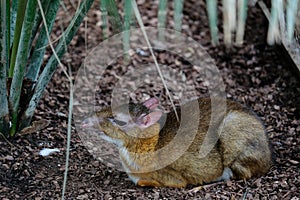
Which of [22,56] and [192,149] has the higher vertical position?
[22,56]

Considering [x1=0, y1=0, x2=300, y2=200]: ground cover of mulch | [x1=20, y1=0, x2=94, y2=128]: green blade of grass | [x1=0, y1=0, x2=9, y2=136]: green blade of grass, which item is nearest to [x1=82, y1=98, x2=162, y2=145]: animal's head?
[x1=0, y1=0, x2=300, y2=200]: ground cover of mulch

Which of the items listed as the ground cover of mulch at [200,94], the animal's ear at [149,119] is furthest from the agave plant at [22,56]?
the animal's ear at [149,119]

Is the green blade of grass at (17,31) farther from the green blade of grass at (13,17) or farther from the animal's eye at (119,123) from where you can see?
the animal's eye at (119,123)

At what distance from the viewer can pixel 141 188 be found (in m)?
4.55

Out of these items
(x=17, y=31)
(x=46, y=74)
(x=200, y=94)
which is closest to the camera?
(x=17, y=31)

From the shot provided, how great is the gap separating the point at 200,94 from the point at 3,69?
6.44ft

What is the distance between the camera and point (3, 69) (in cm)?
448

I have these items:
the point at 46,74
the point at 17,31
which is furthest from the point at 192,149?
the point at 17,31

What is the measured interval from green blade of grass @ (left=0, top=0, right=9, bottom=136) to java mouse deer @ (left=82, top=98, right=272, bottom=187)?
0.58m

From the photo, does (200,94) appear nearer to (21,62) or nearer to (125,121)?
(125,121)

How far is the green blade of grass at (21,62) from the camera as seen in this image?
420 centimetres

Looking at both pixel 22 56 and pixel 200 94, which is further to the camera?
pixel 200 94

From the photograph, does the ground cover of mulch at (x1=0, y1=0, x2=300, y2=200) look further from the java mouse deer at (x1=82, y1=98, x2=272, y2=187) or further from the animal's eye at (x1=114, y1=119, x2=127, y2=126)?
the animal's eye at (x1=114, y1=119, x2=127, y2=126)

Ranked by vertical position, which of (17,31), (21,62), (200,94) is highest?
(17,31)
